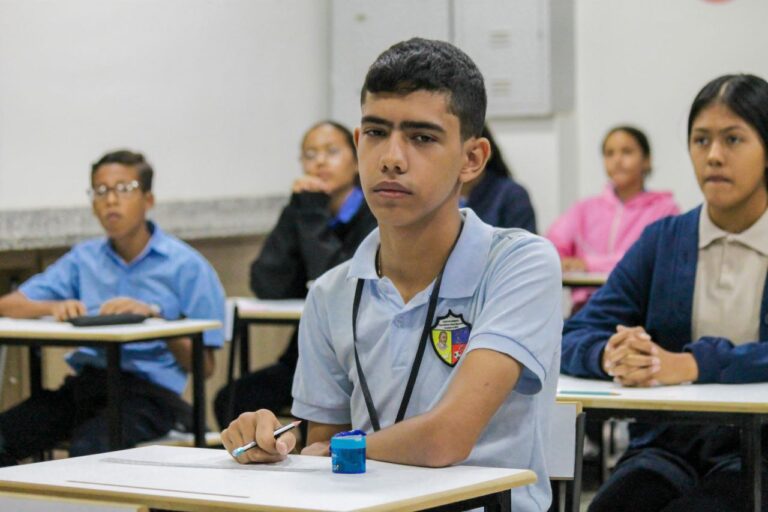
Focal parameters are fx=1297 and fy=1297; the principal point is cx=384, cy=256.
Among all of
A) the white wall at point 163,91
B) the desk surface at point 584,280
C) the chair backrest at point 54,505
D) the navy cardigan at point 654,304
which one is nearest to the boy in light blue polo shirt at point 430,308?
the chair backrest at point 54,505

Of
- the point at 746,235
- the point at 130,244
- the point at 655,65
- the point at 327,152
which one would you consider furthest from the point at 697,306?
the point at 655,65

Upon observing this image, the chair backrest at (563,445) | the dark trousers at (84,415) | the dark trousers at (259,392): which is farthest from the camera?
the dark trousers at (259,392)

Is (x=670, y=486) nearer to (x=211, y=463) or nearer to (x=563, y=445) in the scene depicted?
(x=563, y=445)

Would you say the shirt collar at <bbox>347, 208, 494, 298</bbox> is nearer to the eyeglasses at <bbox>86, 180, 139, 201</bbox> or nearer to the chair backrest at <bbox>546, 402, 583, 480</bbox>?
the chair backrest at <bbox>546, 402, 583, 480</bbox>

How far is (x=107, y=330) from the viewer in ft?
12.7

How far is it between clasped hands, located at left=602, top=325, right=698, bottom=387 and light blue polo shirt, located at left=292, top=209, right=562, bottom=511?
63 cm

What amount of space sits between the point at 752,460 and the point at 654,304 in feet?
1.98

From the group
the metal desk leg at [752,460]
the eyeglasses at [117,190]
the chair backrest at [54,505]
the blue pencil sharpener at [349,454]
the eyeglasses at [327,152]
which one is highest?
the eyeglasses at [327,152]

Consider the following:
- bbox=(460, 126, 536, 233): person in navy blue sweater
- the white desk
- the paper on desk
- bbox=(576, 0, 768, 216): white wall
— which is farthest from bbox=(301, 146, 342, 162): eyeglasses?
the paper on desk

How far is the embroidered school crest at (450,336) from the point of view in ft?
7.14

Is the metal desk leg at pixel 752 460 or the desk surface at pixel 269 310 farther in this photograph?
the desk surface at pixel 269 310

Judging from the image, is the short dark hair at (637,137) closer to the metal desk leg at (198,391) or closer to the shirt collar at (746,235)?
the metal desk leg at (198,391)

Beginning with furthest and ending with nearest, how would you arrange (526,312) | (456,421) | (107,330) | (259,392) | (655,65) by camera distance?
(655,65) < (259,392) < (107,330) < (526,312) < (456,421)

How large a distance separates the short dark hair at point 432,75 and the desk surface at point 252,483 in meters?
0.63
